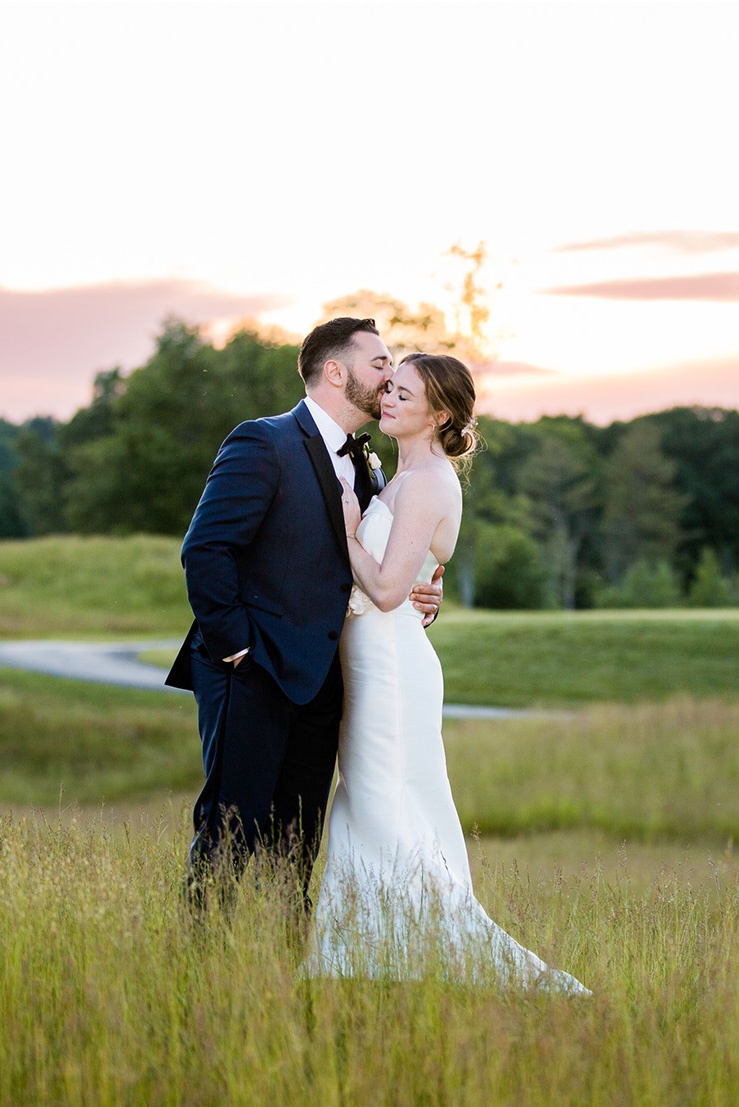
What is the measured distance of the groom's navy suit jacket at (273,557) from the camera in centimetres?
498

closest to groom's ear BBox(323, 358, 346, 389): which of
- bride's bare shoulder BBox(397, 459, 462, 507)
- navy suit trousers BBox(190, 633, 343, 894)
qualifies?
bride's bare shoulder BBox(397, 459, 462, 507)

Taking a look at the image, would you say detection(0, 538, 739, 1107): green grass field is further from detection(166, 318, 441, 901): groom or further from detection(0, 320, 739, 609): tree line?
detection(0, 320, 739, 609): tree line

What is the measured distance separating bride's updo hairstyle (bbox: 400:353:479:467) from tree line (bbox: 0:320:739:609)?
4249 centimetres

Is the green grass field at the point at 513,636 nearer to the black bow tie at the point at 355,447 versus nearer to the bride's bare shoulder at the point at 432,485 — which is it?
the black bow tie at the point at 355,447

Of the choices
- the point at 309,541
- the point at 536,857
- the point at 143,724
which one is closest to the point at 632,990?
the point at 309,541

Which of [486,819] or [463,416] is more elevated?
[463,416]

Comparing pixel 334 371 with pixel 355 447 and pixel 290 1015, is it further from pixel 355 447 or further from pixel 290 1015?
pixel 290 1015

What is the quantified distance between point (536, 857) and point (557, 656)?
1544cm

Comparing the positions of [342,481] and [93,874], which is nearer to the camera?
[93,874]

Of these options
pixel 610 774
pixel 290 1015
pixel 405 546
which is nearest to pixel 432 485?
pixel 405 546

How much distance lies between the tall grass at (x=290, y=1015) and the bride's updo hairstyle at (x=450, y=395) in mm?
1902

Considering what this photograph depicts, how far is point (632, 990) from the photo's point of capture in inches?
163

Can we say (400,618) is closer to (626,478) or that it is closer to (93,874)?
(93,874)

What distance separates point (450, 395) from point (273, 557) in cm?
100
